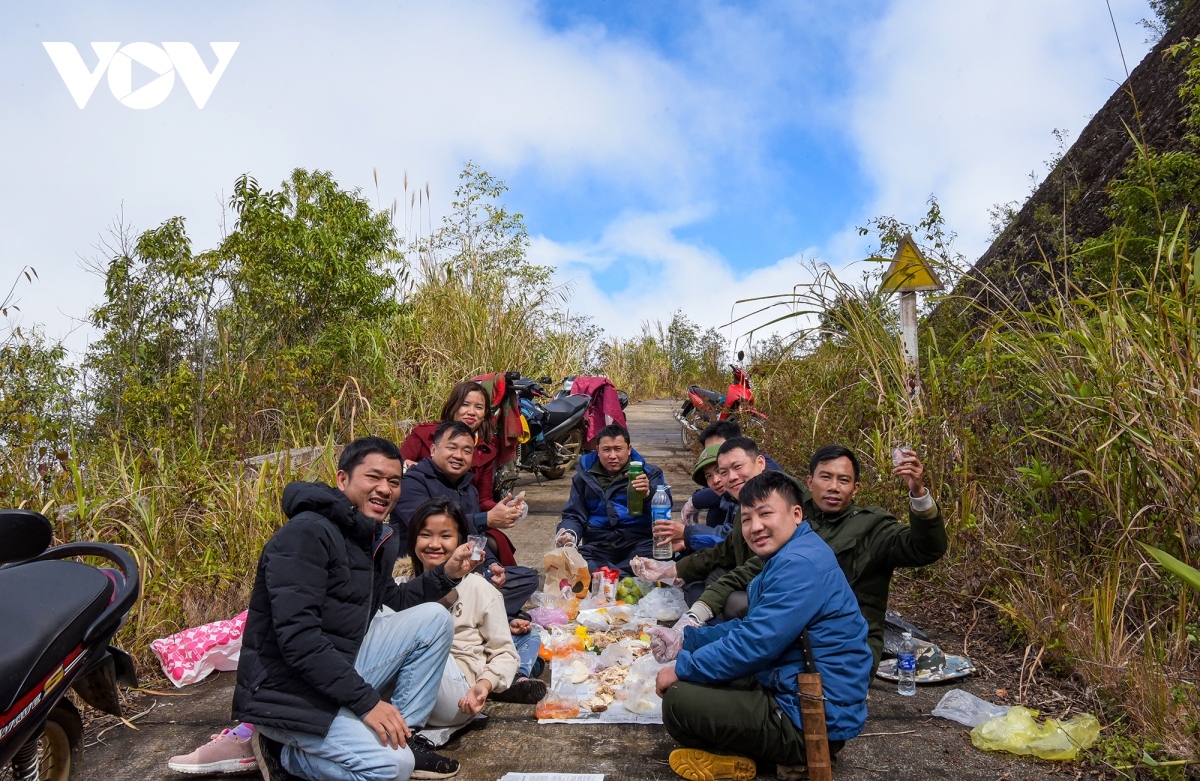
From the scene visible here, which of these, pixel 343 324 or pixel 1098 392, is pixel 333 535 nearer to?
pixel 1098 392

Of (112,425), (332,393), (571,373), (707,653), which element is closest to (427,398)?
(332,393)

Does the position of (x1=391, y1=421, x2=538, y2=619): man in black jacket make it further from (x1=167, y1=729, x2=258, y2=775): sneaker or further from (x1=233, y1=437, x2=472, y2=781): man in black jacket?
(x1=167, y1=729, x2=258, y2=775): sneaker

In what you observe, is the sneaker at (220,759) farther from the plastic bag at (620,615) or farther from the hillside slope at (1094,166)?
the hillside slope at (1094,166)

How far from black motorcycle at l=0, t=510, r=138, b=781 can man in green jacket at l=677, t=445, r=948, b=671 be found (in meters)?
2.04

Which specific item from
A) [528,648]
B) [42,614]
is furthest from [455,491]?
[42,614]

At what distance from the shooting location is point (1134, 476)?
10.7 feet

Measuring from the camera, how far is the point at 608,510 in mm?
4902

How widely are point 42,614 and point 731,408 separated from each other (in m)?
7.62

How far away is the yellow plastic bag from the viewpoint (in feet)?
8.80

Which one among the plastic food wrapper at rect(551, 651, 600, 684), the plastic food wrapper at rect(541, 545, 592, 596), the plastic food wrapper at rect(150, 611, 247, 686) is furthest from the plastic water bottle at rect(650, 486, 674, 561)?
the plastic food wrapper at rect(150, 611, 247, 686)

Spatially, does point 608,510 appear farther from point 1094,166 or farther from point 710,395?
point 1094,166

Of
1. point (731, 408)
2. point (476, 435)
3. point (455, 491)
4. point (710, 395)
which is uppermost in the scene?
point (710, 395)

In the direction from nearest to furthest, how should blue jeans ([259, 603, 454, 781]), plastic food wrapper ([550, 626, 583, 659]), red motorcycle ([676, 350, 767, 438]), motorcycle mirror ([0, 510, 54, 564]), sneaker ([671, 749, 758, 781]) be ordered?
motorcycle mirror ([0, 510, 54, 564]) → blue jeans ([259, 603, 454, 781]) → sneaker ([671, 749, 758, 781]) → plastic food wrapper ([550, 626, 583, 659]) → red motorcycle ([676, 350, 767, 438])

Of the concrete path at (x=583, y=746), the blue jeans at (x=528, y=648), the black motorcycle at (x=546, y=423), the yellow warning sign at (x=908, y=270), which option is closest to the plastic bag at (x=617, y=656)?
the blue jeans at (x=528, y=648)
